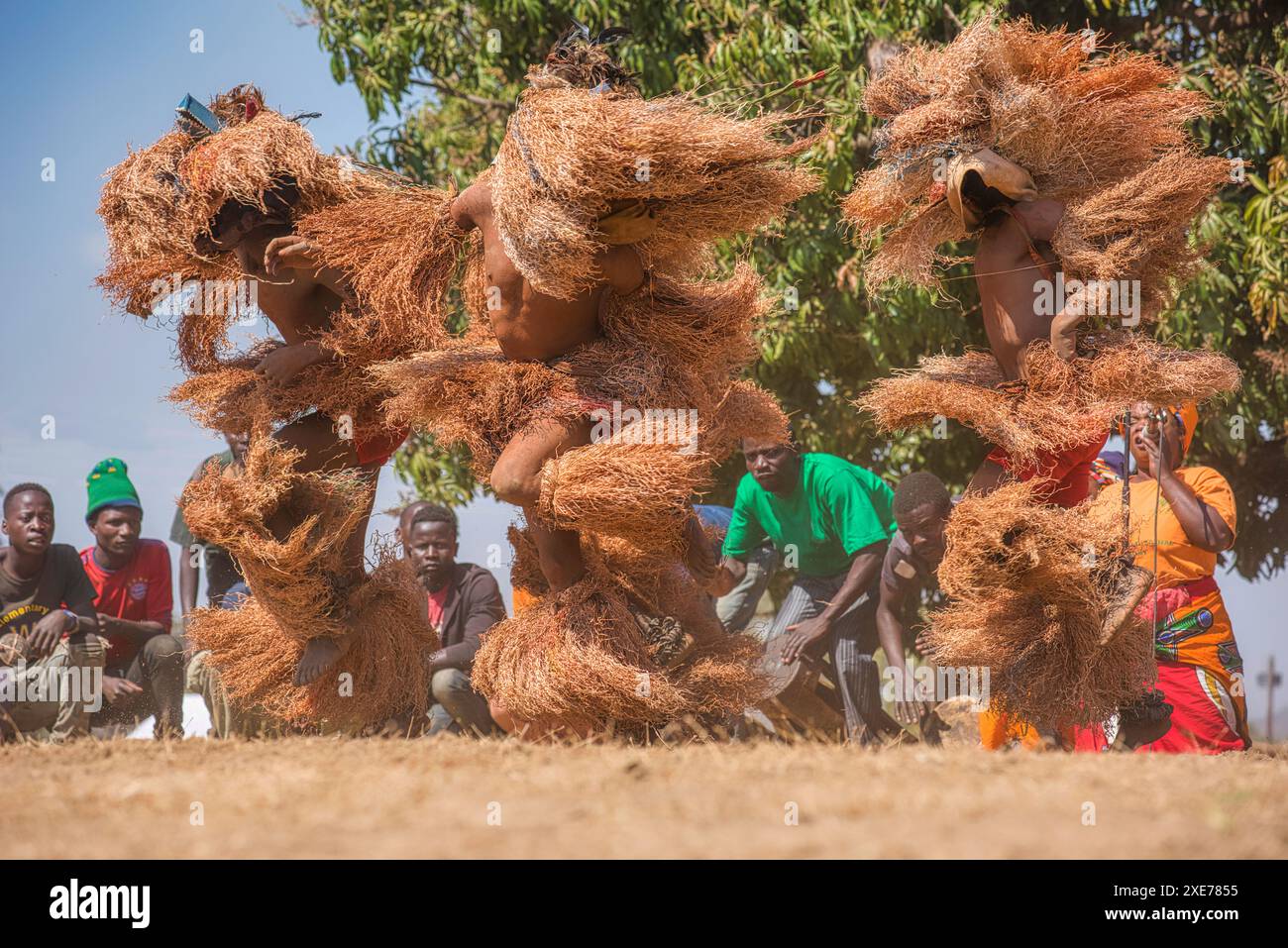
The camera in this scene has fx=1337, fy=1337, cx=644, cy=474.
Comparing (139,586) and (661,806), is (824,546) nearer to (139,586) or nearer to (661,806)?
(139,586)

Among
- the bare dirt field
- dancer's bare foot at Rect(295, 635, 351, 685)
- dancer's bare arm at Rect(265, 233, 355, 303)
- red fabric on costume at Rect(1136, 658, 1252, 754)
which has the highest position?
dancer's bare arm at Rect(265, 233, 355, 303)

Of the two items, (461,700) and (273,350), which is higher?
(273,350)

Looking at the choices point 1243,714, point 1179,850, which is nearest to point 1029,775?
point 1179,850

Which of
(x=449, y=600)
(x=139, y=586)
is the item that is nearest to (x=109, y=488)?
(x=139, y=586)

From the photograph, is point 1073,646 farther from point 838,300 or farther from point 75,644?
point 75,644

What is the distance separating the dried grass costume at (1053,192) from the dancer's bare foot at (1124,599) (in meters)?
0.48

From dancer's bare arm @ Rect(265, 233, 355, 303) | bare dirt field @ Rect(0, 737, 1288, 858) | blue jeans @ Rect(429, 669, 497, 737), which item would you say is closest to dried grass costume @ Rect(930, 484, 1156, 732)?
bare dirt field @ Rect(0, 737, 1288, 858)

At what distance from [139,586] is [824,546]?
12.0ft

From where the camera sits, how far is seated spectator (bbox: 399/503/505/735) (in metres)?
6.34

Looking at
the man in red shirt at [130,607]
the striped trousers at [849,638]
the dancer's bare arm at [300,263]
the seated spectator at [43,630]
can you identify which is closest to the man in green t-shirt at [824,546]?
the striped trousers at [849,638]

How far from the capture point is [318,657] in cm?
485

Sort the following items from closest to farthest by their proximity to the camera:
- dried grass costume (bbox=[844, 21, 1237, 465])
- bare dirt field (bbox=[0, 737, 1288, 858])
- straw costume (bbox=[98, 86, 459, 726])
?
bare dirt field (bbox=[0, 737, 1288, 858]) < dried grass costume (bbox=[844, 21, 1237, 465]) < straw costume (bbox=[98, 86, 459, 726])

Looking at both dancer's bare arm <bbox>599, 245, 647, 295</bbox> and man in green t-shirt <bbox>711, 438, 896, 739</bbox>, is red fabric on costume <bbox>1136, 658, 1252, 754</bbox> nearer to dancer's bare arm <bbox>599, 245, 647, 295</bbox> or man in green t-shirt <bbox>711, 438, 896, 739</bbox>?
man in green t-shirt <bbox>711, 438, 896, 739</bbox>

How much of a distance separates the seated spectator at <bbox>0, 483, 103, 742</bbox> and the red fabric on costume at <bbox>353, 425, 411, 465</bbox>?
6.97ft
